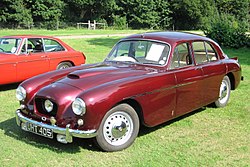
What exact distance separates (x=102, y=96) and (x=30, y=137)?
1560 mm

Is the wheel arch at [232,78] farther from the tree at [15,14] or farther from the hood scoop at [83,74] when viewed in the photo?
the tree at [15,14]

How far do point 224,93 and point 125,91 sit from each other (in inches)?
124

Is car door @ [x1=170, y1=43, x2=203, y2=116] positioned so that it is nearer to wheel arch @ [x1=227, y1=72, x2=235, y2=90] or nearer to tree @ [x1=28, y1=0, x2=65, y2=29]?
wheel arch @ [x1=227, y1=72, x2=235, y2=90]

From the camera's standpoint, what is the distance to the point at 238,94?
814 centimetres

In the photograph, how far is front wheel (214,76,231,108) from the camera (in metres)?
6.87

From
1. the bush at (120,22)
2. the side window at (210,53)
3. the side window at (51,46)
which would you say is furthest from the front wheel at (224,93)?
the bush at (120,22)

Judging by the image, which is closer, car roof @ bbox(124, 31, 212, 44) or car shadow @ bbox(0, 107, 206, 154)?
car shadow @ bbox(0, 107, 206, 154)

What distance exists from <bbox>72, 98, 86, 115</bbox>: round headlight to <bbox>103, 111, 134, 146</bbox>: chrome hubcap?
1.32 ft

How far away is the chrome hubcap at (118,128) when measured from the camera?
15.1 ft

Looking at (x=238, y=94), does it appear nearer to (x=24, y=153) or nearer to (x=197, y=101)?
(x=197, y=101)

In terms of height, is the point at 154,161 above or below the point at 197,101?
below

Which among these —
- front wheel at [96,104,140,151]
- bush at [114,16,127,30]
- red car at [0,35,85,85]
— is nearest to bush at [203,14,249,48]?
red car at [0,35,85,85]

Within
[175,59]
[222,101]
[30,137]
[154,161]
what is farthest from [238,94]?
[30,137]

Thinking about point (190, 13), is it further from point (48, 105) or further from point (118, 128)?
point (48, 105)
